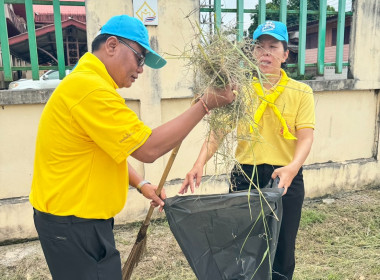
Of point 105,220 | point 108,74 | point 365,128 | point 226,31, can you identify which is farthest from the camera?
point 365,128

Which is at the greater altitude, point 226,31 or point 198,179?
point 226,31

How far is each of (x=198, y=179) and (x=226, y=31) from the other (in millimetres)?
900

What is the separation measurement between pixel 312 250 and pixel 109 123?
2834mm

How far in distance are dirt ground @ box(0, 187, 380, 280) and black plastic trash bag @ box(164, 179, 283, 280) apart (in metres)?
1.13

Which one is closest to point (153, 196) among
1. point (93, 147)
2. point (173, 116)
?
point (93, 147)

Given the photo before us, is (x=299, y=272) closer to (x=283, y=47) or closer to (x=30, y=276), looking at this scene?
(x=283, y=47)

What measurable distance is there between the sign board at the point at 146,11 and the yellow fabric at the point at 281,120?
2009 mm

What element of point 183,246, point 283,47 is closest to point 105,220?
point 183,246

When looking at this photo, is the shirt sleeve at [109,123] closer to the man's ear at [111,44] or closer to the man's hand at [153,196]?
the man's ear at [111,44]

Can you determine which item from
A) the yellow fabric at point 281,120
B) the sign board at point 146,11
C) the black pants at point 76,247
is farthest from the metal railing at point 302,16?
the black pants at point 76,247

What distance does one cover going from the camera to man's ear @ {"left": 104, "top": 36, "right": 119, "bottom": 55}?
1.53 meters

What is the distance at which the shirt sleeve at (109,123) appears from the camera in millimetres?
1362

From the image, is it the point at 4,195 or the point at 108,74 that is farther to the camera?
the point at 4,195

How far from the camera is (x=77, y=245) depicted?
1.56 meters
